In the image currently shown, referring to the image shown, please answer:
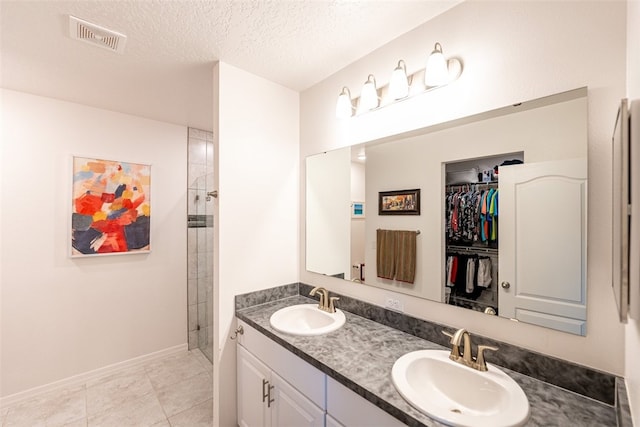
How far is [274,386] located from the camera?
4.80 ft

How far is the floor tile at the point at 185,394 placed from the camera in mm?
2117

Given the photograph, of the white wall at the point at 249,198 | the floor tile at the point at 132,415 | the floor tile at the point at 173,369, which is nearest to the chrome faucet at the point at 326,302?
the white wall at the point at 249,198

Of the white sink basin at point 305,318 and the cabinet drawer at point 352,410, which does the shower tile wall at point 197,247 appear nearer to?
the white sink basin at point 305,318

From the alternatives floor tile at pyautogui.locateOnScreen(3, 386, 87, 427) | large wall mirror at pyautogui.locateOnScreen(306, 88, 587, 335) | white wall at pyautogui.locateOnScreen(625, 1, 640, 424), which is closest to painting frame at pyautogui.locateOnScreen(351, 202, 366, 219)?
large wall mirror at pyautogui.locateOnScreen(306, 88, 587, 335)

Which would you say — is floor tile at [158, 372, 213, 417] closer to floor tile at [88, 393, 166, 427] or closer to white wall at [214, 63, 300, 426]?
floor tile at [88, 393, 166, 427]

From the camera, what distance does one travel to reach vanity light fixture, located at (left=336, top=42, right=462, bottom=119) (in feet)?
4.24

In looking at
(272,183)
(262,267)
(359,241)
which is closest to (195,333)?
(262,267)

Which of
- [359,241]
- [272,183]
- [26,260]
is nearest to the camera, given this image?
[359,241]

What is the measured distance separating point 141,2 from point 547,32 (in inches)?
66.5

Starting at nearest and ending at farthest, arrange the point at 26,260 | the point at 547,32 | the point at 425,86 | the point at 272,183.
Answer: the point at 547,32, the point at 425,86, the point at 272,183, the point at 26,260

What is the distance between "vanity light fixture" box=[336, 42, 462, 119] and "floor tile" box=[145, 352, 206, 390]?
8.39 ft

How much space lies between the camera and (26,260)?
7.20 feet

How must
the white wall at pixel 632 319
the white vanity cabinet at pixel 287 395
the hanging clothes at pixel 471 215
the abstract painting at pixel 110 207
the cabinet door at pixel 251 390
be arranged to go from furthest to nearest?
1. the abstract painting at pixel 110 207
2. the cabinet door at pixel 251 390
3. the hanging clothes at pixel 471 215
4. the white vanity cabinet at pixel 287 395
5. the white wall at pixel 632 319

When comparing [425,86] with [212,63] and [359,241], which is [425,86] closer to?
[359,241]
